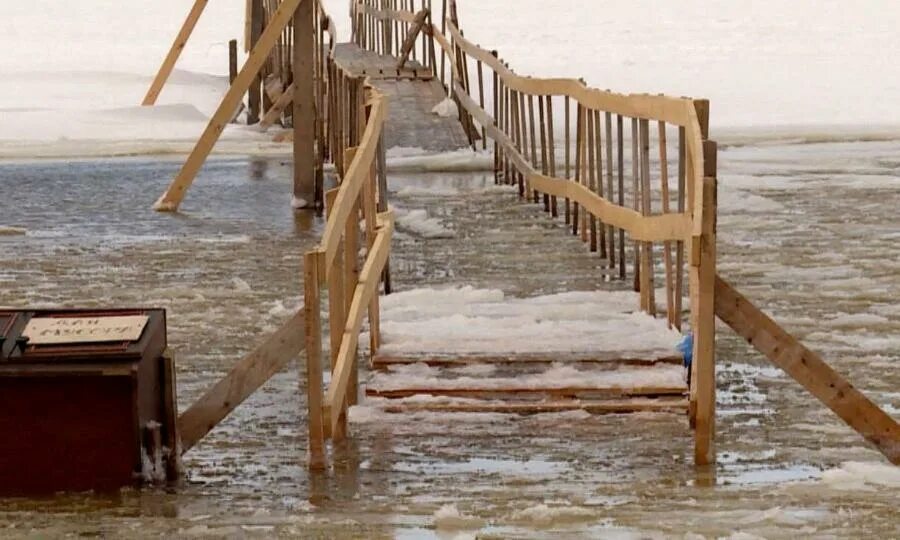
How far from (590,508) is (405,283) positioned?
555cm

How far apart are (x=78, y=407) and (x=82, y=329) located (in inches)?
12.4

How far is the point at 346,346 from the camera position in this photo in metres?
7.62

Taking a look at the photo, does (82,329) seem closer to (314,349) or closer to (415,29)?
(314,349)

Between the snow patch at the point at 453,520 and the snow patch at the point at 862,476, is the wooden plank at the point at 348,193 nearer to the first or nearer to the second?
the snow patch at the point at 453,520

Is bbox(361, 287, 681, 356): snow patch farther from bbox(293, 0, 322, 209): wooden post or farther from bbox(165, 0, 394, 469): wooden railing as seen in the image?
bbox(293, 0, 322, 209): wooden post

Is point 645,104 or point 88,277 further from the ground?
point 645,104

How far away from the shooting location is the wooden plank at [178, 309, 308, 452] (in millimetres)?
7641

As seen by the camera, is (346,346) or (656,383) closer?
(346,346)

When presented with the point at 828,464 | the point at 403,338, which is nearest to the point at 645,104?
the point at 403,338

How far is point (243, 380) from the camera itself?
7656 mm

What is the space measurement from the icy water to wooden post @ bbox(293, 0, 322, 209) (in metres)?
0.44

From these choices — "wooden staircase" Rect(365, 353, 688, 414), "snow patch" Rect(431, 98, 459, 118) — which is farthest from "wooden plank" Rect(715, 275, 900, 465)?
"snow patch" Rect(431, 98, 459, 118)

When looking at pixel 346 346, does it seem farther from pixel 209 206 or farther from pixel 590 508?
pixel 209 206

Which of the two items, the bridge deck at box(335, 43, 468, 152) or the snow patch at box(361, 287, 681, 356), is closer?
the snow patch at box(361, 287, 681, 356)
